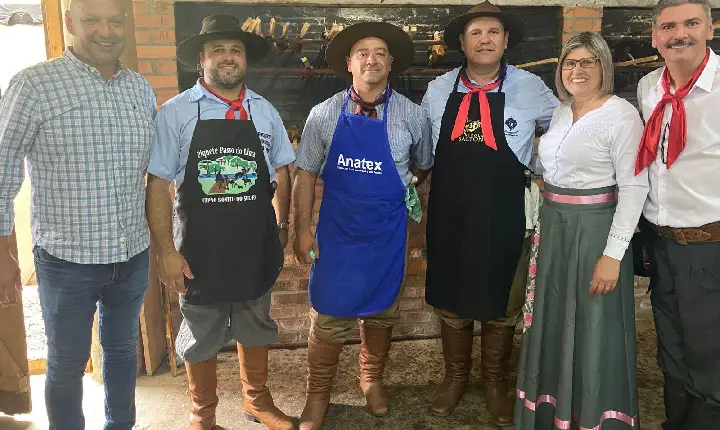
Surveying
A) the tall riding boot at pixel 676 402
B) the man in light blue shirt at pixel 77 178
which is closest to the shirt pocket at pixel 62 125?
the man in light blue shirt at pixel 77 178

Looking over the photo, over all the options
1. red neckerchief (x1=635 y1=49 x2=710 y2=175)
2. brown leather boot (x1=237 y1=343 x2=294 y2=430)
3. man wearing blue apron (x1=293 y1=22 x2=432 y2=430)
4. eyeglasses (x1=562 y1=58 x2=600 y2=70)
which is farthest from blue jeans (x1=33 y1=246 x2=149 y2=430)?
red neckerchief (x1=635 y1=49 x2=710 y2=175)

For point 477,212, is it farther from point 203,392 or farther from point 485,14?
point 203,392

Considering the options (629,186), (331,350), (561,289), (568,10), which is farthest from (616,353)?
(568,10)

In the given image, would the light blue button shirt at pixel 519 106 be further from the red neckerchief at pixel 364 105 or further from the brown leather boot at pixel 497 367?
the brown leather boot at pixel 497 367

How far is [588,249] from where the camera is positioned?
7.77 ft

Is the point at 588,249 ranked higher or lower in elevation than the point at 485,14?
lower

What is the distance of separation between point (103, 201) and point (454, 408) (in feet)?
6.75

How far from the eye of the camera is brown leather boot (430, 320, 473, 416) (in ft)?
9.73

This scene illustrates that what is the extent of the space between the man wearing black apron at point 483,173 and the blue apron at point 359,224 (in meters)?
0.24

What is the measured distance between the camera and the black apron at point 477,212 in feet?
8.73

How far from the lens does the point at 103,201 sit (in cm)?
217

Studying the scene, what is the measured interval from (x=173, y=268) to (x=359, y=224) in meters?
0.89

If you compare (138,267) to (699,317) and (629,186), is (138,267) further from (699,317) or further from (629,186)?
(699,317)

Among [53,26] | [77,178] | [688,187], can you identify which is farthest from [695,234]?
[53,26]
